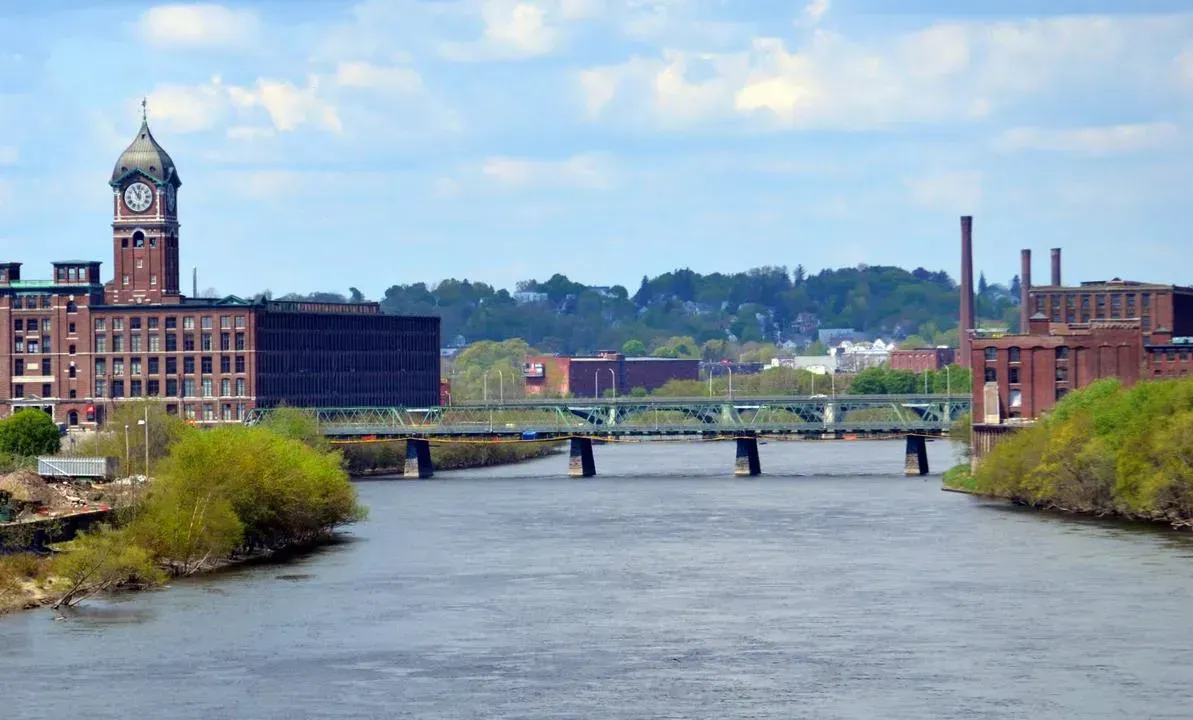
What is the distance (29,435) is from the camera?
14712cm

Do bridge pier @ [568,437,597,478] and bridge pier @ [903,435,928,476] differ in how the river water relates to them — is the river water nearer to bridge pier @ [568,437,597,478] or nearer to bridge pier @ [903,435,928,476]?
bridge pier @ [903,435,928,476]

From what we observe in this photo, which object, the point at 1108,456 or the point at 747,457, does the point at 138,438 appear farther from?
the point at 747,457

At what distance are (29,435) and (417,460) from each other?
43094 millimetres

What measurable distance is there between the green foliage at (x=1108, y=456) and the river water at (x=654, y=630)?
3306 millimetres

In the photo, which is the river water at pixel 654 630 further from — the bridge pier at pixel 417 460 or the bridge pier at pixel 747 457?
the bridge pier at pixel 417 460

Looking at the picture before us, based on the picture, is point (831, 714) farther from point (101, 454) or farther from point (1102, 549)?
point (101, 454)

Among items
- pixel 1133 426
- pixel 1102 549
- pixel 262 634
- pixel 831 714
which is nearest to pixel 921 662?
pixel 831 714

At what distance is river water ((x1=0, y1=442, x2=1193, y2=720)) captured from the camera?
67.3m

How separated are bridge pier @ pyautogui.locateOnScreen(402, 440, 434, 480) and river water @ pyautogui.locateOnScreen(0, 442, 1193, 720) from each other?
62.5m

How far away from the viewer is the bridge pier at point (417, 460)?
184 meters

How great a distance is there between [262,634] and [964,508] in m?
60.5

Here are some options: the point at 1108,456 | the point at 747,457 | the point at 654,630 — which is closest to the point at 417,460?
the point at 747,457

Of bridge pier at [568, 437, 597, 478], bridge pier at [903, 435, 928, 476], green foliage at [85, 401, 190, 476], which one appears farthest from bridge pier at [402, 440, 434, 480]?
green foliage at [85, 401, 190, 476]

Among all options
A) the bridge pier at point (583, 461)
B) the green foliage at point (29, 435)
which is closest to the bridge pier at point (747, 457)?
the bridge pier at point (583, 461)
